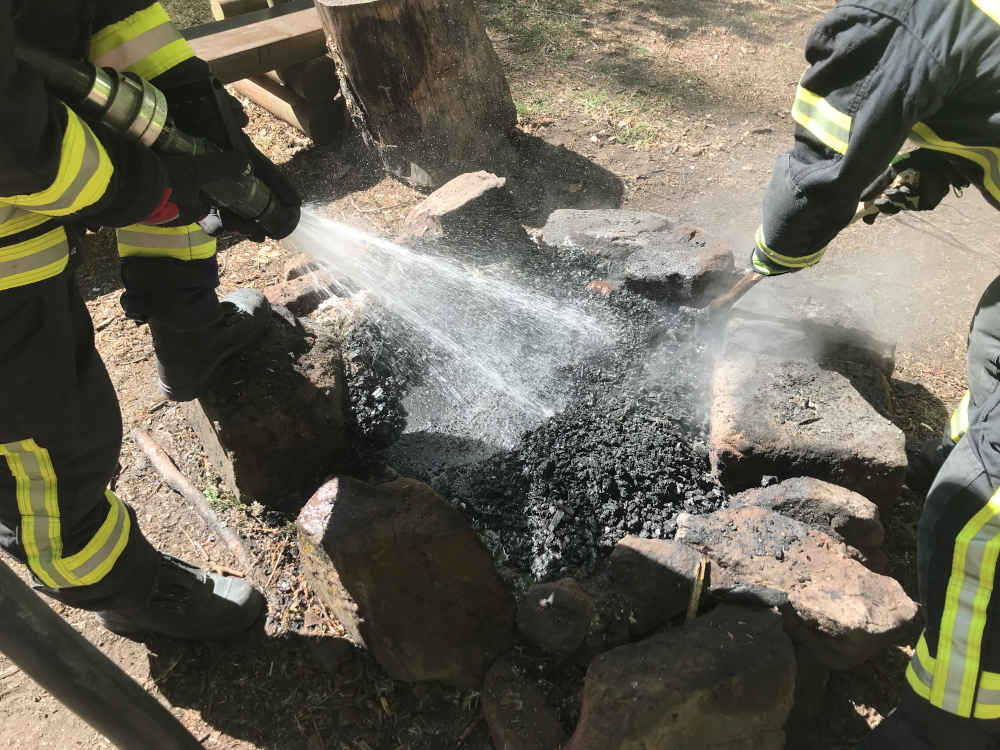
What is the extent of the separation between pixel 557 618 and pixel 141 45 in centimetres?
207

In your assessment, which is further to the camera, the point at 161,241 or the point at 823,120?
the point at 161,241

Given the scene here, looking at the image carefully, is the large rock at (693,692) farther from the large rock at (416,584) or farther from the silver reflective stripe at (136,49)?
the silver reflective stripe at (136,49)

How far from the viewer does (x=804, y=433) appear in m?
2.48

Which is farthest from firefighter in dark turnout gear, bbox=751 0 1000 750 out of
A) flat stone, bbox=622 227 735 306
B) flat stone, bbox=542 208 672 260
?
flat stone, bbox=542 208 672 260

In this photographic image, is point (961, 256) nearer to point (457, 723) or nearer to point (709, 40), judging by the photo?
point (709, 40)

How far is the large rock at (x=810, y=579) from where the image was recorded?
6.67 ft

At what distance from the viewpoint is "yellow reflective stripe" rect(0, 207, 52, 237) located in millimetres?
1595

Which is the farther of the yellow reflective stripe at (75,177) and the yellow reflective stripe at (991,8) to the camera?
the yellow reflective stripe at (991,8)

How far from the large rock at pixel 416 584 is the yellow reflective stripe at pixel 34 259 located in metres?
0.98

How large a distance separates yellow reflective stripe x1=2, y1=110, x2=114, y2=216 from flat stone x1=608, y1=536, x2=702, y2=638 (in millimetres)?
1733

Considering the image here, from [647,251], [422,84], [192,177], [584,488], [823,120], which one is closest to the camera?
[192,177]

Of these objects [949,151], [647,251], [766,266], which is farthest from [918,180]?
[647,251]

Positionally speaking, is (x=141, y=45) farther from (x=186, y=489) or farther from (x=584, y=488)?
(x=584, y=488)

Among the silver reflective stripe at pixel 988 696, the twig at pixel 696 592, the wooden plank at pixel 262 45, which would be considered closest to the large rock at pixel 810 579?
the twig at pixel 696 592
